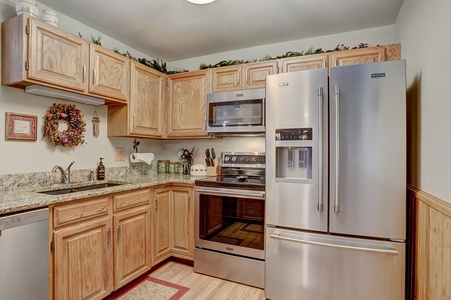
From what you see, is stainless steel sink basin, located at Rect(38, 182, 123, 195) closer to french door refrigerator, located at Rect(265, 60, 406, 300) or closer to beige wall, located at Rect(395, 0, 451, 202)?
french door refrigerator, located at Rect(265, 60, 406, 300)

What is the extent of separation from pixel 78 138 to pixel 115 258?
1154 mm

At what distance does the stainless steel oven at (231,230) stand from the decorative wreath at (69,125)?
1229 mm

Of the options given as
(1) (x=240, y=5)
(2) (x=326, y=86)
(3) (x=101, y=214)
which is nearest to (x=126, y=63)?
(1) (x=240, y=5)

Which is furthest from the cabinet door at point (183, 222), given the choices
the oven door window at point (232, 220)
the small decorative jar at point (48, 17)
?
the small decorative jar at point (48, 17)

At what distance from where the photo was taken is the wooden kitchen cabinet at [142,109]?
248cm

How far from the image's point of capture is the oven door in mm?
2133

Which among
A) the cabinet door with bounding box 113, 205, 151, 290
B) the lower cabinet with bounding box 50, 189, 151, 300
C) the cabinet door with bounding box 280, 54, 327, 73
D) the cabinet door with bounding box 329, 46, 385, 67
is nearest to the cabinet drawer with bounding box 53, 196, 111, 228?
the lower cabinet with bounding box 50, 189, 151, 300

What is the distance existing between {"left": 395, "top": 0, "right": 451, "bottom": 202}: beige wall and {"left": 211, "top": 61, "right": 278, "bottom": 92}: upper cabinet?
114cm

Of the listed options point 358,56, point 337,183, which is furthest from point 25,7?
point 358,56

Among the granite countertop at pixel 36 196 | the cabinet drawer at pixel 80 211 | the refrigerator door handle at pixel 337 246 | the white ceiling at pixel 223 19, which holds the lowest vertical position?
the refrigerator door handle at pixel 337 246

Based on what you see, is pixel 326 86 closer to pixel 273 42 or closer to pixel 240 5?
pixel 240 5

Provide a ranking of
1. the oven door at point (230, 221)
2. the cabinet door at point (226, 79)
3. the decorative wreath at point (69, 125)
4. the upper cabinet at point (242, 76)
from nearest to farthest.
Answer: the decorative wreath at point (69, 125) → the oven door at point (230, 221) → the upper cabinet at point (242, 76) → the cabinet door at point (226, 79)

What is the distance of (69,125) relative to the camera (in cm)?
219

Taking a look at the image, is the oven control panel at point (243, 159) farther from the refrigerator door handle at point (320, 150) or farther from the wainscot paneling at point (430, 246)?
the wainscot paneling at point (430, 246)
